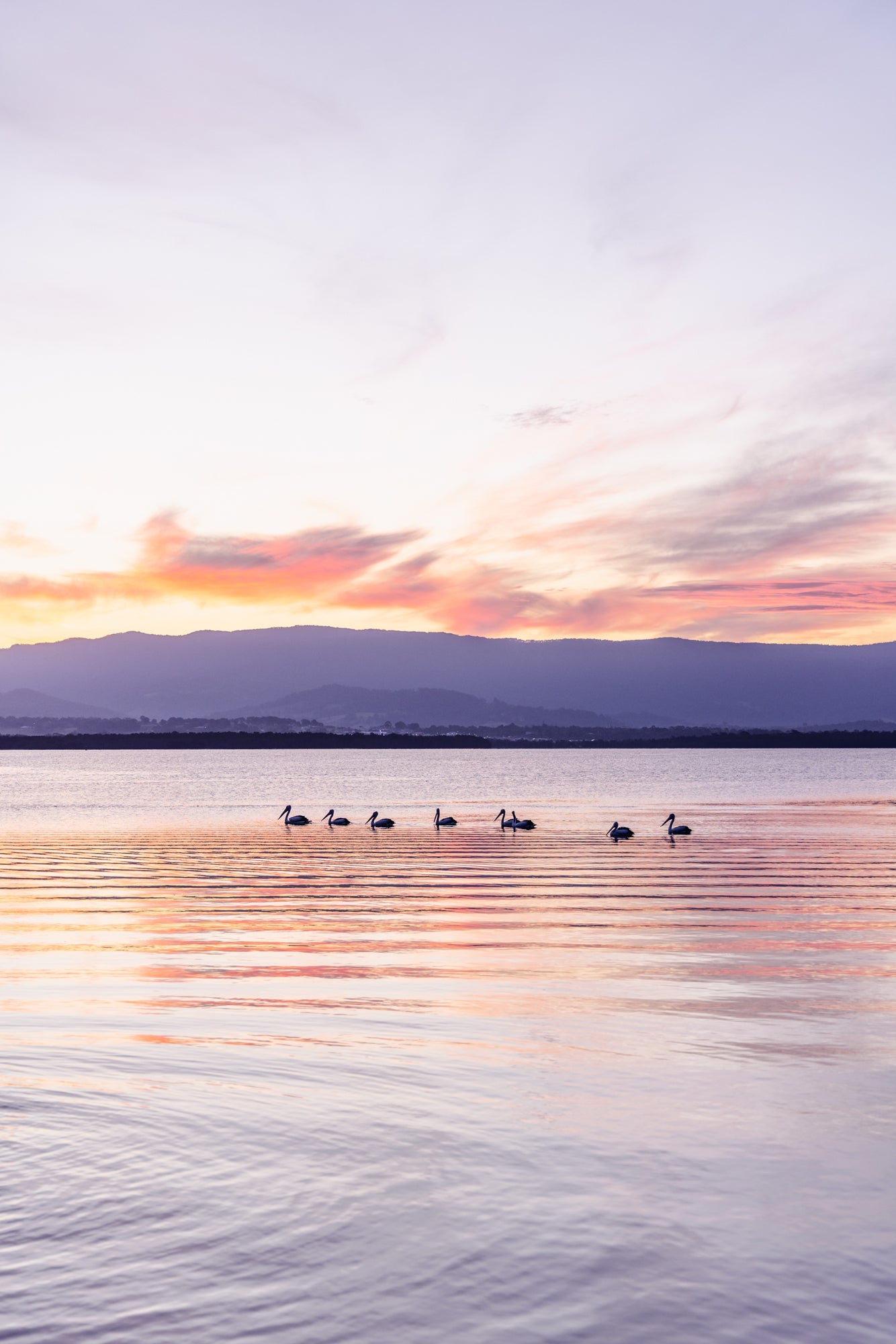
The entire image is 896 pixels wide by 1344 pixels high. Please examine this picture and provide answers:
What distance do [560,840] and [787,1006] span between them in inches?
1331

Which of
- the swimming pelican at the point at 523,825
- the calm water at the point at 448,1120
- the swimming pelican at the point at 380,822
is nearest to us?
the calm water at the point at 448,1120

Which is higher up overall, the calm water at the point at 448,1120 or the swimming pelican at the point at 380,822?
the calm water at the point at 448,1120

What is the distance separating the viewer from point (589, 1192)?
990 centimetres

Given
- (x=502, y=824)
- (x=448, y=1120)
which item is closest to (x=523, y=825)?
(x=502, y=824)

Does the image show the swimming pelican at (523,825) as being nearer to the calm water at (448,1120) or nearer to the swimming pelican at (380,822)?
the swimming pelican at (380,822)

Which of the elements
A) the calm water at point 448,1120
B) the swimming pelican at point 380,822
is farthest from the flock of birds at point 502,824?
the calm water at point 448,1120

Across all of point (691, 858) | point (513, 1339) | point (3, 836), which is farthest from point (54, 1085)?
point (3, 836)

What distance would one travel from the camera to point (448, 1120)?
1167cm

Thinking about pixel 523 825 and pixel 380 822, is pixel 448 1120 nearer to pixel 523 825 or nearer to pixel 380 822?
pixel 523 825

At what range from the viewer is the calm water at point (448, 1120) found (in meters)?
8.09

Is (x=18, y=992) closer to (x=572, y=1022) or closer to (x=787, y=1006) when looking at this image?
(x=572, y=1022)

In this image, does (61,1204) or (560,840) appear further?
(560,840)

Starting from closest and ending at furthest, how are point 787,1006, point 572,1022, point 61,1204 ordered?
point 61,1204 < point 572,1022 < point 787,1006

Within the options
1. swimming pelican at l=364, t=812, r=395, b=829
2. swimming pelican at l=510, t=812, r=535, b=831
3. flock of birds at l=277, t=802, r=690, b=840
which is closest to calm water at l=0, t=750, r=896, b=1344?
flock of birds at l=277, t=802, r=690, b=840
